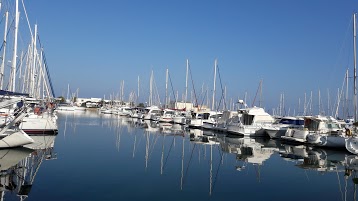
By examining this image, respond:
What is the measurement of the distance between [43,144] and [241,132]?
24058mm

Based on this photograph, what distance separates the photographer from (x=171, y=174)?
18.6 meters

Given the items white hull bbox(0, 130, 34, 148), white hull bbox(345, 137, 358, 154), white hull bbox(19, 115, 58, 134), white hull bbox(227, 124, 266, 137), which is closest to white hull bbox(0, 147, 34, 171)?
white hull bbox(0, 130, 34, 148)

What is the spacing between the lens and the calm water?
14.1 m

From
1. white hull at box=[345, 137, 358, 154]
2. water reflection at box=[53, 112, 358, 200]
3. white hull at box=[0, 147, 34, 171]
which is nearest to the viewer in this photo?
water reflection at box=[53, 112, 358, 200]

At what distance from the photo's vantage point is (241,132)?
43125 mm

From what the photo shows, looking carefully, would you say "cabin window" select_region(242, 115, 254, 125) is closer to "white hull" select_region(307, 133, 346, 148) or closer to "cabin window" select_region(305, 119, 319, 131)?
"cabin window" select_region(305, 119, 319, 131)

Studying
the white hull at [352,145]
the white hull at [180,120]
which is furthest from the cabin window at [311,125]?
the white hull at [180,120]

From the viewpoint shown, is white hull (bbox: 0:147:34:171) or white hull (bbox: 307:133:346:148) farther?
white hull (bbox: 307:133:346:148)

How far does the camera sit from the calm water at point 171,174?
14086mm

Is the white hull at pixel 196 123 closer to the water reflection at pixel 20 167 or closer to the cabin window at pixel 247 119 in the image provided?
the cabin window at pixel 247 119

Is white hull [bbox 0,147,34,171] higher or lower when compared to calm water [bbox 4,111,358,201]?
higher

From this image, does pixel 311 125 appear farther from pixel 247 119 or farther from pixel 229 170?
pixel 229 170

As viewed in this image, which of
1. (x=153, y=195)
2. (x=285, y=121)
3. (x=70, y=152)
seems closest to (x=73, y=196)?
(x=153, y=195)

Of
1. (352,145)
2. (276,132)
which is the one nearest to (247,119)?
(276,132)
